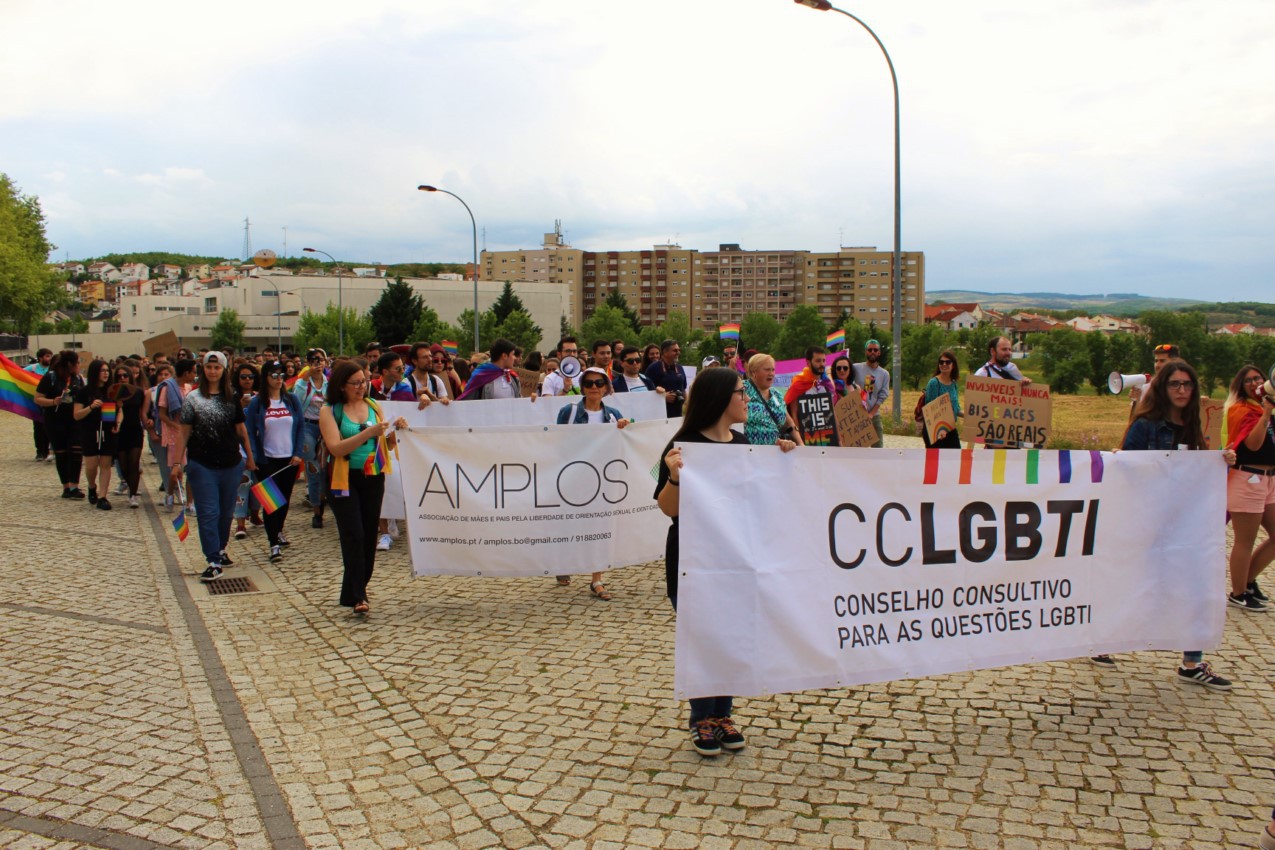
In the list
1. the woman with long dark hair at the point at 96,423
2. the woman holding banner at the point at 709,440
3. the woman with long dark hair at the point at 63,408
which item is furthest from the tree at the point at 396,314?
the woman holding banner at the point at 709,440

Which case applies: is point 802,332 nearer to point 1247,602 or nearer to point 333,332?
point 333,332

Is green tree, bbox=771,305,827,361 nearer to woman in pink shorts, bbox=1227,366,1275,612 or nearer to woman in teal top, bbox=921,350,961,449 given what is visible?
woman in teal top, bbox=921,350,961,449

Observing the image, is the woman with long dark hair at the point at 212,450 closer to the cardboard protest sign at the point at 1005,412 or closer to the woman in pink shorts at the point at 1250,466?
the cardboard protest sign at the point at 1005,412

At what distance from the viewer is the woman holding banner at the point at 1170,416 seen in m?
6.02

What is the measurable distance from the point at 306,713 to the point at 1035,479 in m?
4.15

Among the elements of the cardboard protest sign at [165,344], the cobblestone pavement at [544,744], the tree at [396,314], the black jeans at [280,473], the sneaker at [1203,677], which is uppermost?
the tree at [396,314]

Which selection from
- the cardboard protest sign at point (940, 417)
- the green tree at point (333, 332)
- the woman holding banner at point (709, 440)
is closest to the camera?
the woman holding banner at point (709, 440)

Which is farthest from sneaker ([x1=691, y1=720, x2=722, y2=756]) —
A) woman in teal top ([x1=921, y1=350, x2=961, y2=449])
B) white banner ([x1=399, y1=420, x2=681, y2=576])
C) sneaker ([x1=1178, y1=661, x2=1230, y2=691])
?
woman in teal top ([x1=921, y1=350, x2=961, y2=449])

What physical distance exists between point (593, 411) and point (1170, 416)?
13.7 ft

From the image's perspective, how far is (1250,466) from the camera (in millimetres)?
6984

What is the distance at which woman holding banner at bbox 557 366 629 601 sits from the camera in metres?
7.89

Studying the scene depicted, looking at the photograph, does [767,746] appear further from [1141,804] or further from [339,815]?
[339,815]

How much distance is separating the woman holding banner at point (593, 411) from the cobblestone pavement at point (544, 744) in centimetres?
44

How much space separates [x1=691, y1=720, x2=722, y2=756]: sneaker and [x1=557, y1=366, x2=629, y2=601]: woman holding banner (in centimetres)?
317
